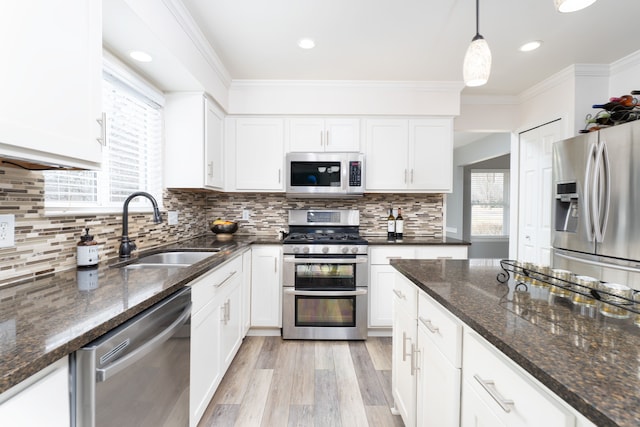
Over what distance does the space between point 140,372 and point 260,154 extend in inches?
92.8

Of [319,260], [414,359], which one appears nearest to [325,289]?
[319,260]

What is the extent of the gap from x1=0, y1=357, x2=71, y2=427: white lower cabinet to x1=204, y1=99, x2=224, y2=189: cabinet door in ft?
6.42

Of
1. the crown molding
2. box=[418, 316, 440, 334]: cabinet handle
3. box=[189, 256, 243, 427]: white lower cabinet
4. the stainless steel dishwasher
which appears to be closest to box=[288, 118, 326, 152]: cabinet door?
the crown molding

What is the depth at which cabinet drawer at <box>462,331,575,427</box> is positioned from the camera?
599mm

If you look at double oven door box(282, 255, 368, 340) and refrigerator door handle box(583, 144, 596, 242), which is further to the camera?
double oven door box(282, 255, 368, 340)

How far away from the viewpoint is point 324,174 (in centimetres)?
299

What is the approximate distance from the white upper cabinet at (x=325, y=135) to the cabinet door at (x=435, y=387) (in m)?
2.10

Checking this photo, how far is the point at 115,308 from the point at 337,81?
2717 millimetres

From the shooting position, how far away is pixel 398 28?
2.13 metres

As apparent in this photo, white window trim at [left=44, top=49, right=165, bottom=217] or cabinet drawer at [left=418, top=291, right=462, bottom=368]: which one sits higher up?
white window trim at [left=44, top=49, right=165, bottom=217]

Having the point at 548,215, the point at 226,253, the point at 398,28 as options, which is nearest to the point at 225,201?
the point at 226,253

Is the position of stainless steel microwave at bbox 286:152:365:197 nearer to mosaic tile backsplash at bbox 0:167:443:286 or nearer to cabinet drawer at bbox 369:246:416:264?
mosaic tile backsplash at bbox 0:167:443:286

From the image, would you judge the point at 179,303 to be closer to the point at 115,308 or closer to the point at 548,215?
the point at 115,308

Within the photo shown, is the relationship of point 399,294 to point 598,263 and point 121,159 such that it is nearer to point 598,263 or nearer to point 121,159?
point 598,263
